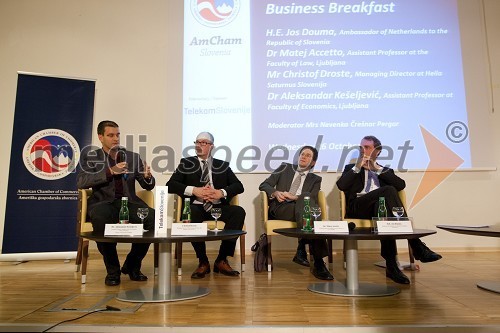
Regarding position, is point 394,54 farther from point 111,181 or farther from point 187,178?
point 111,181

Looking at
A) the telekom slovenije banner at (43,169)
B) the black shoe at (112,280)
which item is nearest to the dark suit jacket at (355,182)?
the black shoe at (112,280)

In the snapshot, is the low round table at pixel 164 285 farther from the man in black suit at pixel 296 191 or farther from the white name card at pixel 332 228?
the man in black suit at pixel 296 191

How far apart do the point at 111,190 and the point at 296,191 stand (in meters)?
1.49

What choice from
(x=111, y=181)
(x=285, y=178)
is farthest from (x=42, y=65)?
(x=285, y=178)

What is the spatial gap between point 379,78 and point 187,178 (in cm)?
225

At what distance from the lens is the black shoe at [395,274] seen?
2387 millimetres

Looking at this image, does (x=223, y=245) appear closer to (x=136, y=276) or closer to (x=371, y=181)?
(x=136, y=276)

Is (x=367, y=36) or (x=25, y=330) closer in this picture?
(x=25, y=330)

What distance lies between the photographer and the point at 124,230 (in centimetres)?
190

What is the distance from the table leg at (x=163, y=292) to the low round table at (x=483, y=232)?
4.74 ft

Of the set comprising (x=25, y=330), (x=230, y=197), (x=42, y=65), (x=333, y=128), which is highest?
(x=42, y=65)

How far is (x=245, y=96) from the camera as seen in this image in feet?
12.6

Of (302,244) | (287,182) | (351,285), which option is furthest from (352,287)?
(287,182)

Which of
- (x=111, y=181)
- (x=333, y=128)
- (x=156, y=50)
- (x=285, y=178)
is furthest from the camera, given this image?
(x=156, y=50)
